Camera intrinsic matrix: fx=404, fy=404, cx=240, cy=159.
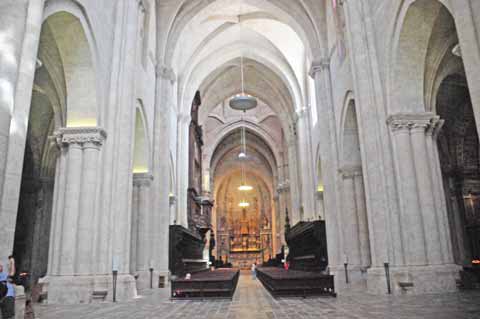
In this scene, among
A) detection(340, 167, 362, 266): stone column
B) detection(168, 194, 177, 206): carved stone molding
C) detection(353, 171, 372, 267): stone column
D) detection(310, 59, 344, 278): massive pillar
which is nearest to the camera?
detection(353, 171, 372, 267): stone column

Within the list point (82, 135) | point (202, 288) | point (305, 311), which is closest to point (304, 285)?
point (202, 288)

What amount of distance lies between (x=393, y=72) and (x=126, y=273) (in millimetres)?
8734

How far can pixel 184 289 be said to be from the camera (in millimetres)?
10070

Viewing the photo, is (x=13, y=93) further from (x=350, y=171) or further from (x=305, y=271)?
(x=305, y=271)

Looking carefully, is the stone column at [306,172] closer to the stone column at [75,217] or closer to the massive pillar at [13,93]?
the stone column at [75,217]

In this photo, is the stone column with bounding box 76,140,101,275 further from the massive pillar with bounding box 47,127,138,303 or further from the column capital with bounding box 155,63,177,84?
the column capital with bounding box 155,63,177,84

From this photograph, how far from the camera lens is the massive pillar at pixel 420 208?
934cm

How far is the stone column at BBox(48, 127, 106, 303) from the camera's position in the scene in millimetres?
9273

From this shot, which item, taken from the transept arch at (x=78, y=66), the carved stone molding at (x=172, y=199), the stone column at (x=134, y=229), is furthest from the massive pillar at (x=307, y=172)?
the transept arch at (x=78, y=66)

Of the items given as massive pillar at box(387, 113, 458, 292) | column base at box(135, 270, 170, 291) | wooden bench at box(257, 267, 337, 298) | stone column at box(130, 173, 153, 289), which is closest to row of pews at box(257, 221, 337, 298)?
wooden bench at box(257, 267, 337, 298)

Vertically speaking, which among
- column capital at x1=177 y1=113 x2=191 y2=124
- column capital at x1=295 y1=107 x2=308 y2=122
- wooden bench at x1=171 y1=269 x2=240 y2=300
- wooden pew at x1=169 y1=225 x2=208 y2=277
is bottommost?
wooden bench at x1=171 y1=269 x2=240 y2=300

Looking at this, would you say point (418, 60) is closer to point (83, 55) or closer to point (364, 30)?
point (364, 30)

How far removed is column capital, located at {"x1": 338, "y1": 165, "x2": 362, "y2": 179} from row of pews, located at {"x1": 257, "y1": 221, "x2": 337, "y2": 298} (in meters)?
3.54

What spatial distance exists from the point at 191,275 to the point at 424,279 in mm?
8032
